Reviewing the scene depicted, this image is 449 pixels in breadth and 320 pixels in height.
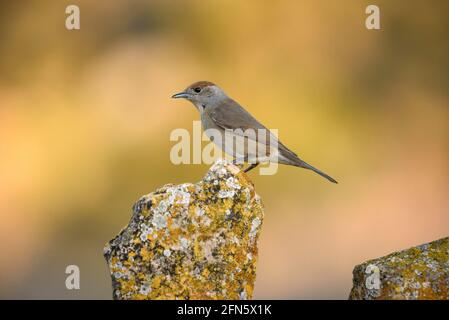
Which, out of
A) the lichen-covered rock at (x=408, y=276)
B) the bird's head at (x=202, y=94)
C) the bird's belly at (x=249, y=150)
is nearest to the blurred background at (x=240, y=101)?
the bird's head at (x=202, y=94)

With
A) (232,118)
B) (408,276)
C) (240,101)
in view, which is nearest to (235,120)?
(232,118)

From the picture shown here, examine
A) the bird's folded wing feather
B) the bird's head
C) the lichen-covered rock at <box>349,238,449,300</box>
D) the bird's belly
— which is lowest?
the lichen-covered rock at <box>349,238,449,300</box>

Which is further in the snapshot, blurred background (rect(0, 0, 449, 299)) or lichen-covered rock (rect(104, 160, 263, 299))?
blurred background (rect(0, 0, 449, 299))

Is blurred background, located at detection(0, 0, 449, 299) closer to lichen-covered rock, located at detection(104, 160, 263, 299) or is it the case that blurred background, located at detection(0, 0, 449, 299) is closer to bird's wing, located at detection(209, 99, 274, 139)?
bird's wing, located at detection(209, 99, 274, 139)

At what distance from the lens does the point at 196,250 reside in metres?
5.35

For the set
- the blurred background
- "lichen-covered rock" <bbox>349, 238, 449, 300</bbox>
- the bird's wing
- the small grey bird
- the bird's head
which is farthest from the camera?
the blurred background

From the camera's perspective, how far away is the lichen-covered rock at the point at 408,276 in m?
5.24

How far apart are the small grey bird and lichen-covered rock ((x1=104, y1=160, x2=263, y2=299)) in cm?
263

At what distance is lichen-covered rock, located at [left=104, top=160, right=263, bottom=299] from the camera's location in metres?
5.27

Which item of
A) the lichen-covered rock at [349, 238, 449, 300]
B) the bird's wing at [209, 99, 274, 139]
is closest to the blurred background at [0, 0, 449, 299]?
the bird's wing at [209, 99, 274, 139]

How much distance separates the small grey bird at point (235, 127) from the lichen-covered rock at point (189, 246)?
2632mm

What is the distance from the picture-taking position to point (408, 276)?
5316 millimetres

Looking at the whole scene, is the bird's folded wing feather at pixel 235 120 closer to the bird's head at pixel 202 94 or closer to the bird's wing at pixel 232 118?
the bird's wing at pixel 232 118

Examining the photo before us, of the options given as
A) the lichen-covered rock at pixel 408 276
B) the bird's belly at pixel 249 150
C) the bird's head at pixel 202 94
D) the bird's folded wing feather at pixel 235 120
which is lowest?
the lichen-covered rock at pixel 408 276
